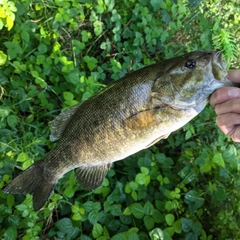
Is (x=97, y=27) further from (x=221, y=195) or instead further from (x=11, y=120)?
(x=221, y=195)

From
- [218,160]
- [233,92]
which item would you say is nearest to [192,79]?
[233,92]

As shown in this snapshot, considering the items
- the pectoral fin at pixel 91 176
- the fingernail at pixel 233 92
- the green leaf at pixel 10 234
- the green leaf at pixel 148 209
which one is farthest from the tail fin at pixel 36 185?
the fingernail at pixel 233 92

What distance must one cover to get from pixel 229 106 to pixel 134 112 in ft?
1.66

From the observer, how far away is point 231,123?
1842mm

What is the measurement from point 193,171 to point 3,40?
2.05 meters

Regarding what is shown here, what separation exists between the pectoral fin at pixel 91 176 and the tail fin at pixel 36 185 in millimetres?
196

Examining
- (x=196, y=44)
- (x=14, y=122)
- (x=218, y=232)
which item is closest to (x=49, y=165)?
(x=14, y=122)

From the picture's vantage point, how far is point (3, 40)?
115 inches

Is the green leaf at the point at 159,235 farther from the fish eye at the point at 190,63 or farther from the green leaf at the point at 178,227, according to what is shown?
the fish eye at the point at 190,63

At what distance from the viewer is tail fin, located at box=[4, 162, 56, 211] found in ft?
6.72

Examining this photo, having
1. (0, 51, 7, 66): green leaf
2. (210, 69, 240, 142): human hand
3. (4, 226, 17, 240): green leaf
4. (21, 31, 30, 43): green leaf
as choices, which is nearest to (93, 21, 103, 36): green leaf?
(21, 31, 30, 43): green leaf

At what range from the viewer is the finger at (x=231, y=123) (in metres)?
1.80

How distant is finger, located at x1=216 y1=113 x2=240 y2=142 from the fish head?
209 mm

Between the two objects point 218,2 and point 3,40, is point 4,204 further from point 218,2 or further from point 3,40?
point 218,2
